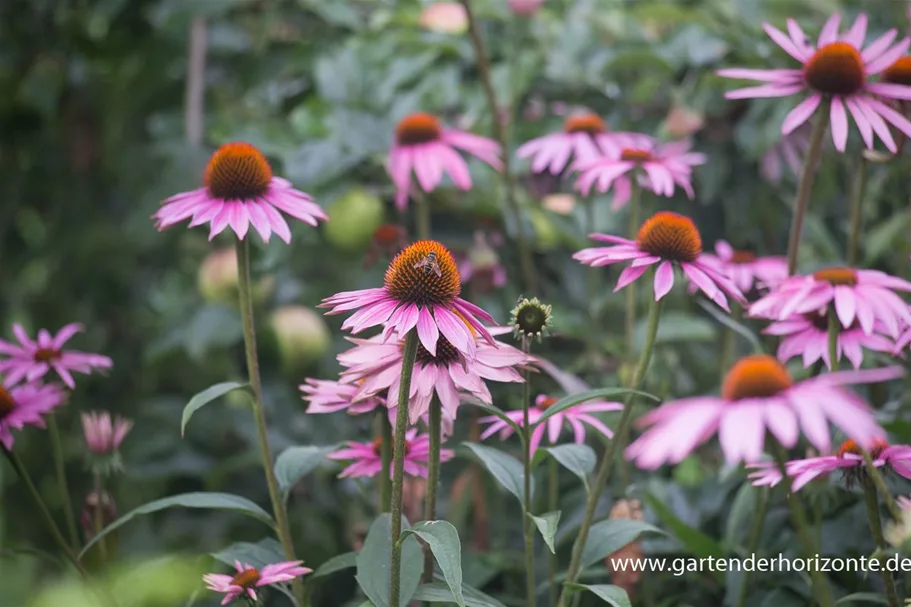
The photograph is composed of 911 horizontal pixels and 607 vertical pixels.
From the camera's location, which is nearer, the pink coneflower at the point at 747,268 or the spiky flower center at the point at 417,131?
the pink coneflower at the point at 747,268

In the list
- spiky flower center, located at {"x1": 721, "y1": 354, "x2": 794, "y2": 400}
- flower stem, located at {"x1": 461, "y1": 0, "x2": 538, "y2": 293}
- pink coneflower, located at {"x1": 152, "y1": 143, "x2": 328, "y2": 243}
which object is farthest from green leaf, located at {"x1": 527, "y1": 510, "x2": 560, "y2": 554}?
flower stem, located at {"x1": 461, "y1": 0, "x2": 538, "y2": 293}

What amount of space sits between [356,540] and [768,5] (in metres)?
0.89

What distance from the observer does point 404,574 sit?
49 centimetres

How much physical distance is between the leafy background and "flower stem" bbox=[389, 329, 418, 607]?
230mm

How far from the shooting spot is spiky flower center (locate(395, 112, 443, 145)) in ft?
2.84

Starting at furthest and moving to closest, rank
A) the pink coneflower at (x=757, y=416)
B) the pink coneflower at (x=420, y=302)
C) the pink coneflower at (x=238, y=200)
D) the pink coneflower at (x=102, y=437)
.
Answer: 1. the pink coneflower at (x=102, y=437)
2. the pink coneflower at (x=238, y=200)
3. the pink coneflower at (x=420, y=302)
4. the pink coneflower at (x=757, y=416)

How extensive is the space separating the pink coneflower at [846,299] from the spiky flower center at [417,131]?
14.9 inches

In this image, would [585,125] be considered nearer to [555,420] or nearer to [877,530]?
[555,420]

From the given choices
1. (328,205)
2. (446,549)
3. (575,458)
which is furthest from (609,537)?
(328,205)

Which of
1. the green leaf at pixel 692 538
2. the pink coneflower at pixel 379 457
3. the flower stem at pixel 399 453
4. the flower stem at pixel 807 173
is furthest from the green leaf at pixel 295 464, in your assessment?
the flower stem at pixel 807 173

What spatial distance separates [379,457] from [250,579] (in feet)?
0.40

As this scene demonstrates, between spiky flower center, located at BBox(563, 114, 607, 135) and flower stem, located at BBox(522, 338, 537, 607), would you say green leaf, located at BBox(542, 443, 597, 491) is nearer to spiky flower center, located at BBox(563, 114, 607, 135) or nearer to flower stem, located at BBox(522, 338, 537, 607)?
flower stem, located at BBox(522, 338, 537, 607)

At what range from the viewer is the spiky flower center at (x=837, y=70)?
60 centimetres

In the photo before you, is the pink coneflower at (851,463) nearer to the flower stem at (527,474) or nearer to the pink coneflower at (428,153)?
the flower stem at (527,474)
